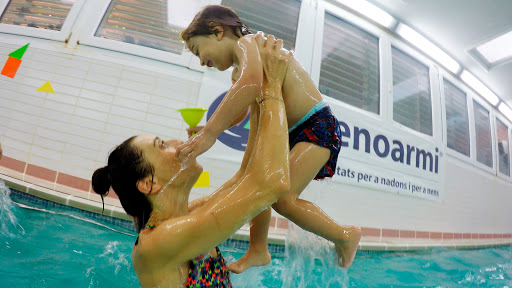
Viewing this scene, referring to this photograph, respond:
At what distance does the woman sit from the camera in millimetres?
772

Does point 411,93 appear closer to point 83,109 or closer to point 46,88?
point 83,109

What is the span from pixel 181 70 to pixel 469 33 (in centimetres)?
525

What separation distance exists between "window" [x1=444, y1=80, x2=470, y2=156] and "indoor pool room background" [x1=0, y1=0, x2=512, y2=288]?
14 cm

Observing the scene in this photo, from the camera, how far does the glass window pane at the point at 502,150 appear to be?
22.8 feet

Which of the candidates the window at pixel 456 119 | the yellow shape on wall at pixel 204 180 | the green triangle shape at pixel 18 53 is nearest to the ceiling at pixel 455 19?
the window at pixel 456 119

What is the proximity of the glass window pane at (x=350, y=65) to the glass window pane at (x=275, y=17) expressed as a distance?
633mm

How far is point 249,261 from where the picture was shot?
1.34 m

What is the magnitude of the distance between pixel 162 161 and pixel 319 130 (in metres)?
0.79

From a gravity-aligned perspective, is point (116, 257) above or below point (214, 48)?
below

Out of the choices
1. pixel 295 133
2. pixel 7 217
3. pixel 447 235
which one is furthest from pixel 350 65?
pixel 7 217

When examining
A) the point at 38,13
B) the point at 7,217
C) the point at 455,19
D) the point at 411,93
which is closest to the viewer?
the point at 7,217

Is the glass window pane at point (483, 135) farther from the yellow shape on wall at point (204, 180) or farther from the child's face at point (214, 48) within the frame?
the child's face at point (214, 48)

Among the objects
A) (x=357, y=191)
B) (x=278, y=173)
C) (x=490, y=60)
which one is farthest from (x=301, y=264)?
(x=490, y=60)

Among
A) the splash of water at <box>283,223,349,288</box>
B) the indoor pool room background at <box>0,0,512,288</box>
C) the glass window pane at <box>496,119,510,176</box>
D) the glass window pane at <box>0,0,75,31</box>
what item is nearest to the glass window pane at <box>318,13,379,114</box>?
the indoor pool room background at <box>0,0,512,288</box>
